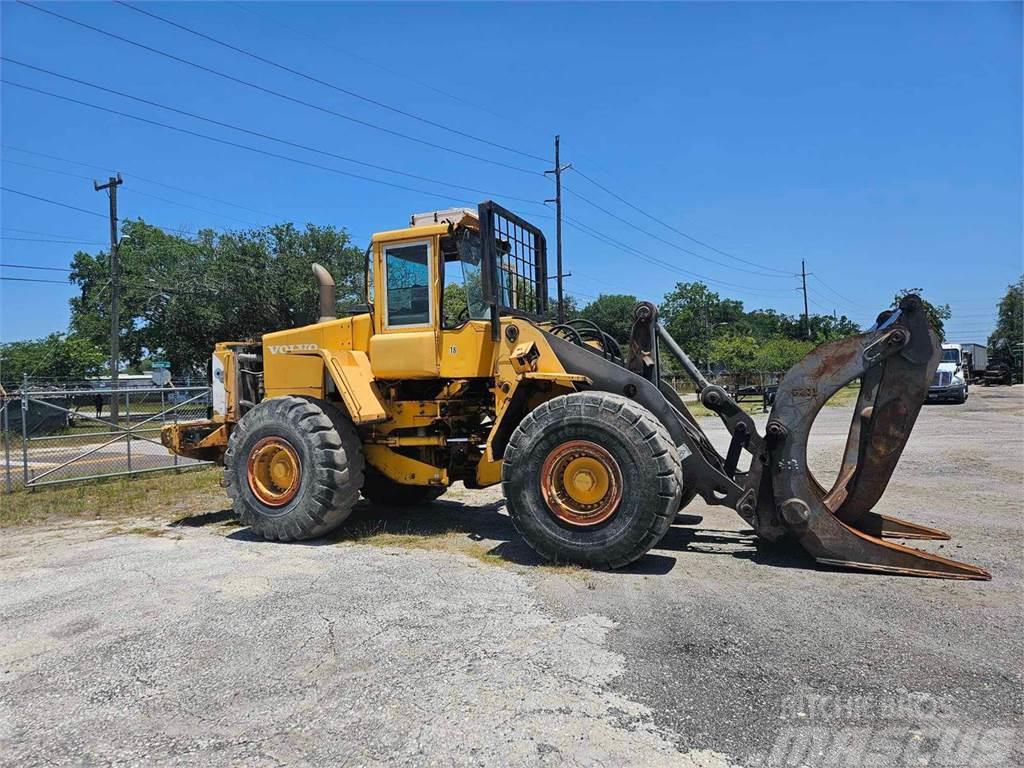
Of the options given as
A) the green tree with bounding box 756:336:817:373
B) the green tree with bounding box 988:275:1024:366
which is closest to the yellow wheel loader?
the green tree with bounding box 756:336:817:373

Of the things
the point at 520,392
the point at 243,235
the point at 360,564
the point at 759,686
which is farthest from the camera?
the point at 243,235

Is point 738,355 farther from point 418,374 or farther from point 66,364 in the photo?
point 66,364

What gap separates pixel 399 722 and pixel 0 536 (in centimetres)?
735

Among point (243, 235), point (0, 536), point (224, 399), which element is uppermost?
point (243, 235)

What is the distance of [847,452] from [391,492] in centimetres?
543

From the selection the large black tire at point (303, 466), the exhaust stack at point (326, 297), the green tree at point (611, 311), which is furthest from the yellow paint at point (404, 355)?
the green tree at point (611, 311)

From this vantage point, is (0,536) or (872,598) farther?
(0,536)

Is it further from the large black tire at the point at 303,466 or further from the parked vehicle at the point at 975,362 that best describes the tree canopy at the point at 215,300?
the large black tire at the point at 303,466

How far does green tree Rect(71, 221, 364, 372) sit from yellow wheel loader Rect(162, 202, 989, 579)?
28.9m

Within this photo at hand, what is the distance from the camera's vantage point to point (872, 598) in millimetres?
4652

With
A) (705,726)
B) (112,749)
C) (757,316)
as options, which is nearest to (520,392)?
(705,726)

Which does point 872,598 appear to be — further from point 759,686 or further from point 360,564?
point 360,564

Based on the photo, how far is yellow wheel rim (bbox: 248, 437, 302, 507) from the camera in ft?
23.0

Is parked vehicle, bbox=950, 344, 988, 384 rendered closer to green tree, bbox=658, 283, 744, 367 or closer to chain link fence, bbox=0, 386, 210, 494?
green tree, bbox=658, 283, 744, 367
